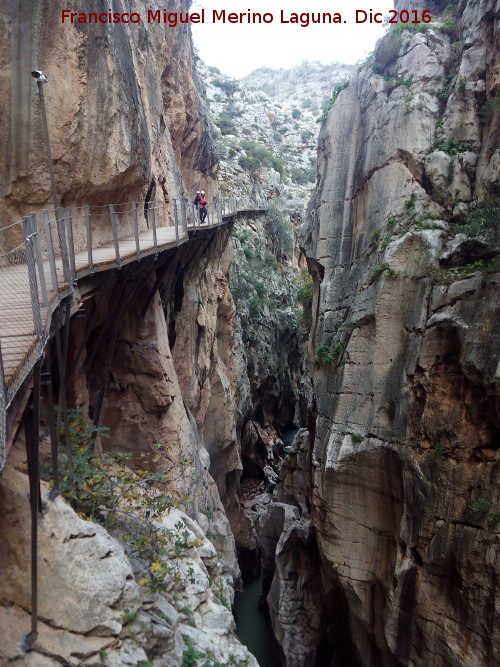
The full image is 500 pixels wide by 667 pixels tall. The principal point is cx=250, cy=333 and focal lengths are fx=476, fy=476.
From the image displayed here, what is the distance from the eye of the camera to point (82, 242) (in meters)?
8.43

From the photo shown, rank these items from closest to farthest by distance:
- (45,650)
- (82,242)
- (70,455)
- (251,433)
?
(45,650) < (70,455) < (82,242) < (251,433)

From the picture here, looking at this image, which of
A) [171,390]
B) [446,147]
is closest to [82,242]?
[171,390]

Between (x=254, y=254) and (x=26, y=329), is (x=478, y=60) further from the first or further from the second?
(x=254, y=254)

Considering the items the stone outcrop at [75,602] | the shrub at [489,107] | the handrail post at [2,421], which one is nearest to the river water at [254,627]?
the stone outcrop at [75,602]

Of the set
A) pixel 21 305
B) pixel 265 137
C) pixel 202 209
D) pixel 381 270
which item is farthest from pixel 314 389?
pixel 265 137

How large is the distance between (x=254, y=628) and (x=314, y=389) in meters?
8.85

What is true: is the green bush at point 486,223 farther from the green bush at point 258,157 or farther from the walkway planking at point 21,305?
the green bush at point 258,157

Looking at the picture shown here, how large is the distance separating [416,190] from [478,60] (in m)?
3.47

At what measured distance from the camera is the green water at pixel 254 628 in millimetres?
14578

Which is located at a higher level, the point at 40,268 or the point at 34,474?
the point at 40,268

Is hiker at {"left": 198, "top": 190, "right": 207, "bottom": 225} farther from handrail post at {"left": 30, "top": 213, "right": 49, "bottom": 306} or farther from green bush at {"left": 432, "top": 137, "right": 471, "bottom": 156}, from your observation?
handrail post at {"left": 30, "top": 213, "right": 49, "bottom": 306}

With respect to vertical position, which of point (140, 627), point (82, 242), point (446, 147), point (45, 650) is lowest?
point (140, 627)

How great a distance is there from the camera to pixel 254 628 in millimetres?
Answer: 16016

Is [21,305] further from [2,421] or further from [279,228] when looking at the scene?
[279,228]
